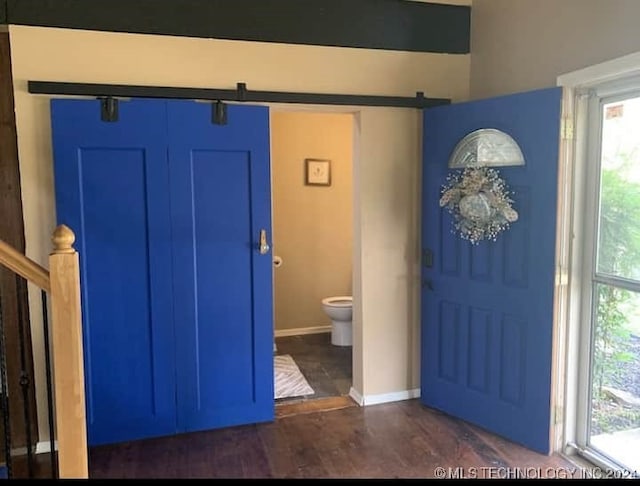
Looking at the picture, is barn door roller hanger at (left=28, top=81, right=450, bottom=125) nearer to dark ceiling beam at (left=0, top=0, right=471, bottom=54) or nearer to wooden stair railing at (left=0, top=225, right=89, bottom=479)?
dark ceiling beam at (left=0, top=0, right=471, bottom=54)

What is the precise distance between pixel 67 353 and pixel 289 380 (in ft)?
7.46

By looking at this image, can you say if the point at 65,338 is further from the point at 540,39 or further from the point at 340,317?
the point at 340,317

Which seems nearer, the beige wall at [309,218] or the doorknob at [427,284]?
the doorknob at [427,284]

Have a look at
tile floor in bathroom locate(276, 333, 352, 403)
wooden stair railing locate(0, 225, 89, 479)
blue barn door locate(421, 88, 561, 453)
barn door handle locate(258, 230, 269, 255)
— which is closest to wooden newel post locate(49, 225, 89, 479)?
wooden stair railing locate(0, 225, 89, 479)

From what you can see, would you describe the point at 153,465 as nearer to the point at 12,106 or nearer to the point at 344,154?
the point at 12,106

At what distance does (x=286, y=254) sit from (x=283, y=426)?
82.3 inches

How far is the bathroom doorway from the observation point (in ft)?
16.0

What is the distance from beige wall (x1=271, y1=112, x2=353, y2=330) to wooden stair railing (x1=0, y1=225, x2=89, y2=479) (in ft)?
10.3

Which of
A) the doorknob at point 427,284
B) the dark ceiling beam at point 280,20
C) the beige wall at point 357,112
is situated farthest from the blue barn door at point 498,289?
the dark ceiling beam at point 280,20

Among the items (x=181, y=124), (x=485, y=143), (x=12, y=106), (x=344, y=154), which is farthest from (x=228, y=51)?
(x=344, y=154)

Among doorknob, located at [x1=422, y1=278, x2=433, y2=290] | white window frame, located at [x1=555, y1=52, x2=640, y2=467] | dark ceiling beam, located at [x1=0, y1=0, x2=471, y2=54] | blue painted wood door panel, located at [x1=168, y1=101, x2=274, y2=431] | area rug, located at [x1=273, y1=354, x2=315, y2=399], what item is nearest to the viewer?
white window frame, located at [x1=555, y1=52, x2=640, y2=467]

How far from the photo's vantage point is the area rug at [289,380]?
12.1 feet

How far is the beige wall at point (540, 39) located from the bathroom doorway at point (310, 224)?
1.70 metres

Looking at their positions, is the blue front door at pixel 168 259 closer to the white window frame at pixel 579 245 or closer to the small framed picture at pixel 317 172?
the white window frame at pixel 579 245
